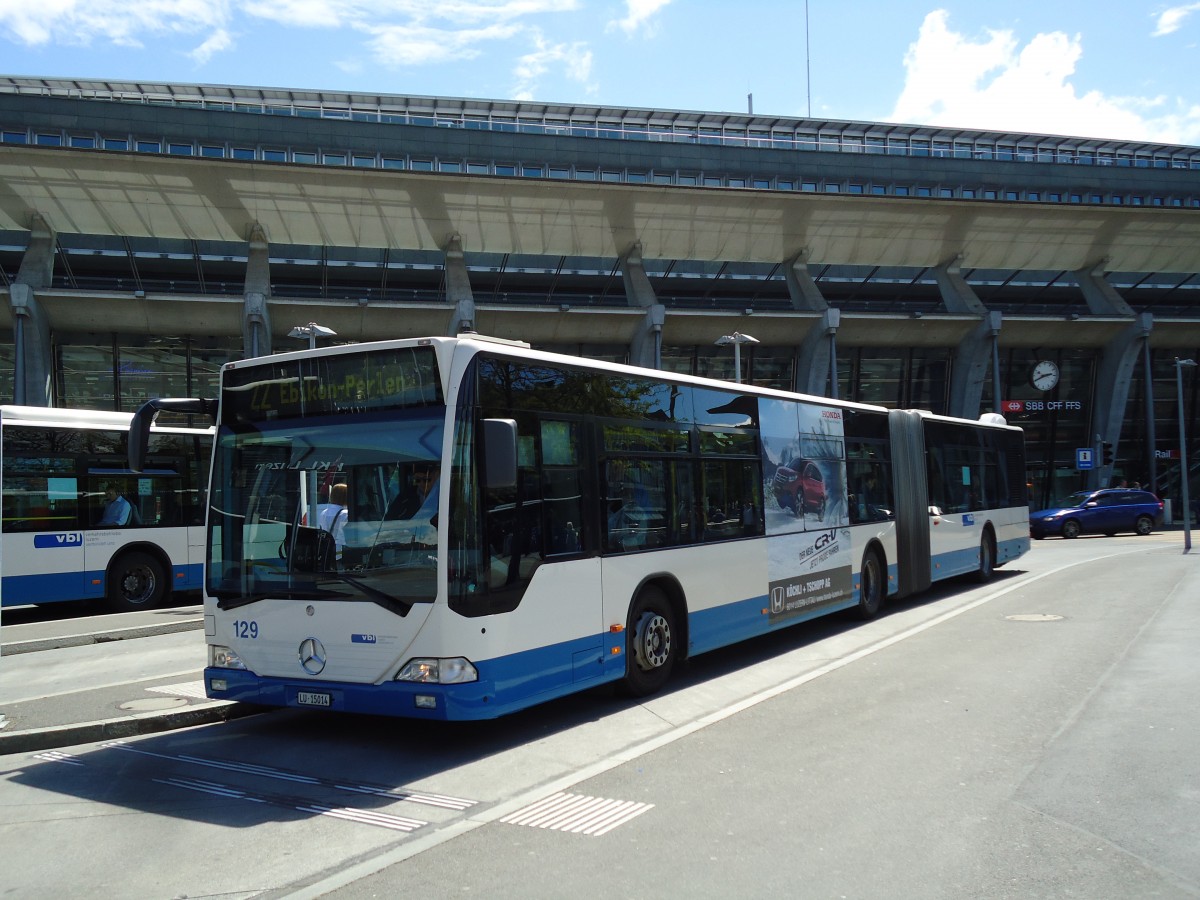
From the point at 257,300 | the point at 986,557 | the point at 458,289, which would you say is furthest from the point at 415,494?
the point at 458,289

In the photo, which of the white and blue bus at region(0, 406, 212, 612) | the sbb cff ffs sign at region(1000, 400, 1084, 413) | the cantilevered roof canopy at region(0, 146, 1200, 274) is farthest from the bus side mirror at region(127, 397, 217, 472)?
the sbb cff ffs sign at region(1000, 400, 1084, 413)

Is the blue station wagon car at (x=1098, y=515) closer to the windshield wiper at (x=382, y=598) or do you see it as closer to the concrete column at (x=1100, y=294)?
the concrete column at (x=1100, y=294)

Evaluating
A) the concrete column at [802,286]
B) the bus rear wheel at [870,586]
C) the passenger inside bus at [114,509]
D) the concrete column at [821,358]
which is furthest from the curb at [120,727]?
the concrete column at [802,286]

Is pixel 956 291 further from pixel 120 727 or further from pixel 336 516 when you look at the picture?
pixel 120 727

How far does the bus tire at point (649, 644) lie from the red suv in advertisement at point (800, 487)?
3.02 m

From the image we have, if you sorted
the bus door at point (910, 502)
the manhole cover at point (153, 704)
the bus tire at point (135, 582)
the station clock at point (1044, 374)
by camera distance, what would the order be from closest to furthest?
the manhole cover at point (153, 704) → the bus door at point (910, 502) → the bus tire at point (135, 582) → the station clock at point (1044, 374)

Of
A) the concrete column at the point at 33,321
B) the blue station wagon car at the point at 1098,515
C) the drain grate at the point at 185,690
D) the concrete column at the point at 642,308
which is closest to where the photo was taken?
the drain grate at the point at 185,690

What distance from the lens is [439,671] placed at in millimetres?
6785

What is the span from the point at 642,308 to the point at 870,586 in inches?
853

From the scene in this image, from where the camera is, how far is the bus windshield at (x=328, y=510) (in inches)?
272

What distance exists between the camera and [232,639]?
7.62 m

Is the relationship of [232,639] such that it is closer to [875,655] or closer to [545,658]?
[545,658]

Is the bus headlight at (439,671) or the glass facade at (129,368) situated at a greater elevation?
the glass facade at (129,368)

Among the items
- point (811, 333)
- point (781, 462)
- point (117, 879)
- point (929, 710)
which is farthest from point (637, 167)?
point (117, 879)
